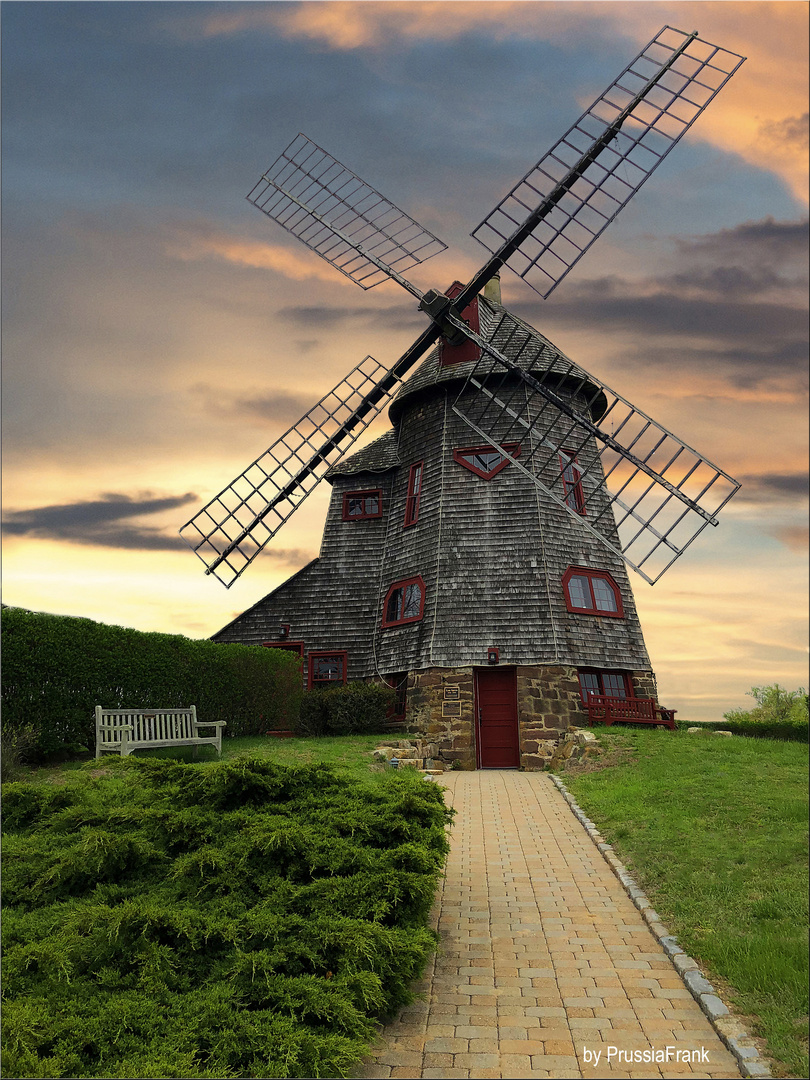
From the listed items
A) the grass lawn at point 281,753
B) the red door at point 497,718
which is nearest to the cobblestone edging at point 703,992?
the grass lawn at point 281,753

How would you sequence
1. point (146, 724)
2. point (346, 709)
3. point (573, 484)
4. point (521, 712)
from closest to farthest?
point (146, 724)
point (521, 712)
point (346, 709)
point (573, 484)

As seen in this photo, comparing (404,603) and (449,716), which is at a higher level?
(404,603)

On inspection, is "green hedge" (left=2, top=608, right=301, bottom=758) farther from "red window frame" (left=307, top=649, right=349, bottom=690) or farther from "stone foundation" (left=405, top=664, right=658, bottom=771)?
"stone foundation" (left=405, top=664, right=658, bottom=771)

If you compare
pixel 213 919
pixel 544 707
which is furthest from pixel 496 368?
pixel 213 919

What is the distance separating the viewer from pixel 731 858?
24.4ft

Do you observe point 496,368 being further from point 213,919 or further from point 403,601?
point 213,919

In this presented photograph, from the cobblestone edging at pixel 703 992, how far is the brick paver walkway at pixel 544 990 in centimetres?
6

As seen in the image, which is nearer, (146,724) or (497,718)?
(146,724)

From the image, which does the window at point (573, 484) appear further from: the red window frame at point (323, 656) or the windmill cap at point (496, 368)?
the red window frame at point (323, 656)

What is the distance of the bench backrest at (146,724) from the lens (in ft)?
39.8

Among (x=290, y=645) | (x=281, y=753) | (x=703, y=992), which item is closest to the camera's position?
(x=703, y=992)

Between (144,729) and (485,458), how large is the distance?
1153 centimetres

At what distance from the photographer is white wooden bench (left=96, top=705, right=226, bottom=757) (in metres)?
12.0

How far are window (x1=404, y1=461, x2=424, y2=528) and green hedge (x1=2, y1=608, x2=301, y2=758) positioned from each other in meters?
6.14
